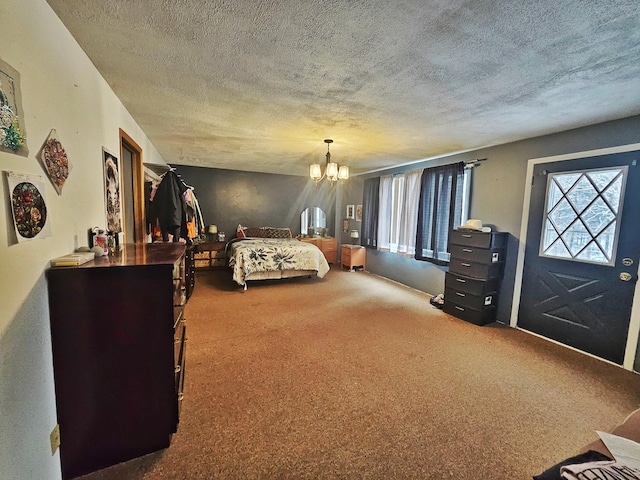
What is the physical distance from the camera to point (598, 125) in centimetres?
264

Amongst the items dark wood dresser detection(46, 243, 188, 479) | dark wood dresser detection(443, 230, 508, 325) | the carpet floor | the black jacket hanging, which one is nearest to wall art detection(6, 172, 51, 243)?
dark wood dresser detection(46, 243, 188, 479)

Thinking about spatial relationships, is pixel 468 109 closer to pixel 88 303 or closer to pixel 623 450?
pixel 623 450

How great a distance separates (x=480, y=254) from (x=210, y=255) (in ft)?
17.1

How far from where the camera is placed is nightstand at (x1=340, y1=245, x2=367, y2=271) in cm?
619

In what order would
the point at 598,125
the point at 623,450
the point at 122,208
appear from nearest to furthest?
the point at 623,450
the point at 122,208
the point at 598,125

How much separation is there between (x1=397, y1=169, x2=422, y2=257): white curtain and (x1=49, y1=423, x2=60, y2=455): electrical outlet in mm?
4688

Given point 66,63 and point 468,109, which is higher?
point 468,109

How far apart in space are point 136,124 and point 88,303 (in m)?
2.44

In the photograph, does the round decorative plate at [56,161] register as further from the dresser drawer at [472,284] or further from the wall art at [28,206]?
the dresser drawer at [472,284]

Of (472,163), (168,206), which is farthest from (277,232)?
(472,163)

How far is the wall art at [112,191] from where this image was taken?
6.35 ft

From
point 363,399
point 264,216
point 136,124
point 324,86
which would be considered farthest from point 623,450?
point 264,216

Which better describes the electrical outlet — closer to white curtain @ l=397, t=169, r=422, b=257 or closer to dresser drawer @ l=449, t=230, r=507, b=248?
dresser drawer @ l=449, t=230, r=507, b=248

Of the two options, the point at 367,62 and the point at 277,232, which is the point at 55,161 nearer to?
the point at 367,62
